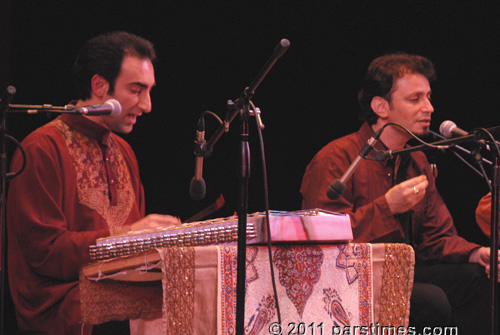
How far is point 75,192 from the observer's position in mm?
2547

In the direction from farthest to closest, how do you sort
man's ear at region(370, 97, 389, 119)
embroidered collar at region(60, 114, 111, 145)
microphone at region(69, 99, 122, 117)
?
man's ear at region(370, 97, 389, 119) → embroidered collar at region(60, 114, 111, 145) → microphone at region(69, 99, 122, 117)

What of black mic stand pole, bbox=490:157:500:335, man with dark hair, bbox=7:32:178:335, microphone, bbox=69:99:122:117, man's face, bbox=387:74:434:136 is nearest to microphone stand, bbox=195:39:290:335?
microphone, bbox=69:99:122:117

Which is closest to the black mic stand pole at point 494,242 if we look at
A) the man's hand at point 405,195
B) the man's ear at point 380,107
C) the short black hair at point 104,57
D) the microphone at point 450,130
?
the microphone at point 450,130

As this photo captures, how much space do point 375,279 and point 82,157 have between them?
141 centimetres

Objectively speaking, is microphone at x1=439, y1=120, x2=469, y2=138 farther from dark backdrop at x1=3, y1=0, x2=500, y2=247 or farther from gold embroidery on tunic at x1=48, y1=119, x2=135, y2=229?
dark backdrop at x1=3, y1=0, x2=500, y2=247

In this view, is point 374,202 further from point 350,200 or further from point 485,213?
point 485,213

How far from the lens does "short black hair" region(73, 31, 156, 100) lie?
2902 millimetres

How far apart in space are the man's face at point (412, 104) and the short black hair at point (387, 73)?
0.12ft

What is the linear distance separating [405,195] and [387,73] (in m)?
1.09

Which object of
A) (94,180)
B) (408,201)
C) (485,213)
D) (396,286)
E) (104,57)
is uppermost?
(104,57)

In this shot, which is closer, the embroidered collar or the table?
the table

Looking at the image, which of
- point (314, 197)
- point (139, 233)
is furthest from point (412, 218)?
point (139, 233)

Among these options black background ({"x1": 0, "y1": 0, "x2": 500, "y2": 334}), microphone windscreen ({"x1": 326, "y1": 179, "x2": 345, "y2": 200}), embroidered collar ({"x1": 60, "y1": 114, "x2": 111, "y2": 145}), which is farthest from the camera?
black background ({"x1": 0, "y1": 0, "x2": 500, "y2": 334})

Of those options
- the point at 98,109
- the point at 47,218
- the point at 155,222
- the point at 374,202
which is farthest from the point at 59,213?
the point at 374,202
